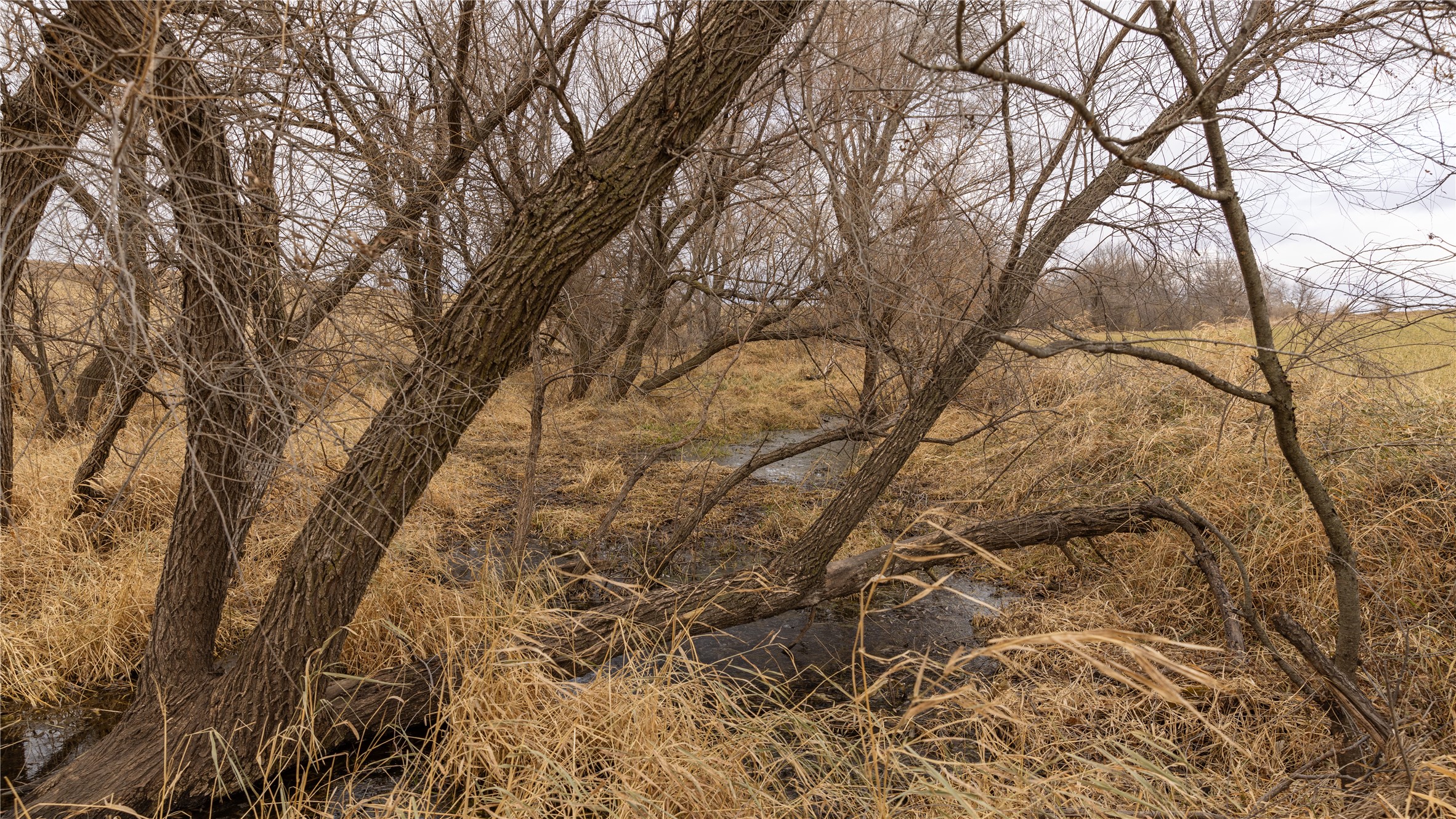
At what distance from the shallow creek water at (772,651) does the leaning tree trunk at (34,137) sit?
163 centimetres

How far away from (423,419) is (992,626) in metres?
3.57

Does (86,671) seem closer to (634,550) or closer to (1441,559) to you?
(634,550)

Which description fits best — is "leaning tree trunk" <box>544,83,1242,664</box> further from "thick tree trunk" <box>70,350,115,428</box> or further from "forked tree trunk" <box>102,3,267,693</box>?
"thick tree trunk" <box>70,350,115,428</box>

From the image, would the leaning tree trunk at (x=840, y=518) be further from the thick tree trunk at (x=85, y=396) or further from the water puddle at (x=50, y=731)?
the thick tree trunk at (x=85, y=396)

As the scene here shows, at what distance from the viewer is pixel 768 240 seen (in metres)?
4.59

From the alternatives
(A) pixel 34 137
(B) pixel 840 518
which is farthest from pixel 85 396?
(B) pixel 840 518

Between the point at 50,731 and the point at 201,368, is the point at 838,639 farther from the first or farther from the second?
the point at 50,731

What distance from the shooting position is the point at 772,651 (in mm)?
4410

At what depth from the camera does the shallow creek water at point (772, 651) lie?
3328mm

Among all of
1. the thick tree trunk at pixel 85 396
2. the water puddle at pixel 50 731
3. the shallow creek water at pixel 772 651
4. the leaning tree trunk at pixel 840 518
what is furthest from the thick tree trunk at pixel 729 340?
the thick tree trunk at pixel 85 396

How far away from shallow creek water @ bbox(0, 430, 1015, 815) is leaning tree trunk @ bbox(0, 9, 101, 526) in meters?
1.63

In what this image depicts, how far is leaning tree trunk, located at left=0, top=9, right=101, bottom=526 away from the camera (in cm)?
207

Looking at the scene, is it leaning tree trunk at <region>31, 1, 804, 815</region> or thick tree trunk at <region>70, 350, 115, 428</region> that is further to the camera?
thick tree trunk at <region>70, 350, 115, 428</region>

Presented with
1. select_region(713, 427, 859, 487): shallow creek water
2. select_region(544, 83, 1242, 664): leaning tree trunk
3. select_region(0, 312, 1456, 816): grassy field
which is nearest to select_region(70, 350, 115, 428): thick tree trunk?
select_region(0, 312, 1456, 816): grassy field
